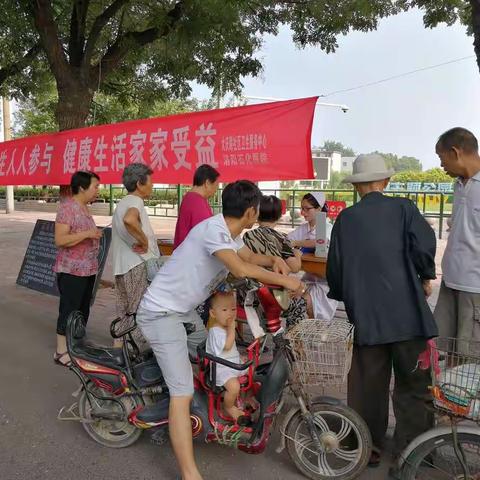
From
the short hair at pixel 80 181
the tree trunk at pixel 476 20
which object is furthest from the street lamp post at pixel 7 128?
the tree trunk at pixel 476 20

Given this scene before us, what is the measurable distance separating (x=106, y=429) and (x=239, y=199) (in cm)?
172

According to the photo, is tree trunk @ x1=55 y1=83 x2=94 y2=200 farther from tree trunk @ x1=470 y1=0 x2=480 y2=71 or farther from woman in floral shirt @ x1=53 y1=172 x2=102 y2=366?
tree trunk @ x1=470 y1=0 x2=480 y2=71

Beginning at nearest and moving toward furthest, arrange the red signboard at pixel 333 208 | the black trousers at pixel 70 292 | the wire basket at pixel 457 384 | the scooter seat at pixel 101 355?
the wire basket at pixel 457 384, the scooter seat at pixel 101 355, the black trousers at pixel 70 292, the red signboard at pixel 333 208

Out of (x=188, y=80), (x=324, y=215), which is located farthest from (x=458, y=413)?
(x=188, y=80)

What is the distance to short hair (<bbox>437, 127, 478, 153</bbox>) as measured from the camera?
8.93 ft

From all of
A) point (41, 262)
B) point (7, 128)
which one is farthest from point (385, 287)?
point (7, 128)

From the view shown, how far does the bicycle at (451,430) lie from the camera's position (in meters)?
2.13

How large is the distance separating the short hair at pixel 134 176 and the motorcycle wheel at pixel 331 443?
88.4 inches

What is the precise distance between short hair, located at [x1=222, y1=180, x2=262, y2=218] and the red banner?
1608 mm

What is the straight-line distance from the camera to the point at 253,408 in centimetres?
275

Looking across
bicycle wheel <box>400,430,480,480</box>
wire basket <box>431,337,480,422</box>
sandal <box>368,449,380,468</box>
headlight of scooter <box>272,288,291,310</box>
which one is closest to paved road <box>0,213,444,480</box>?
sandal <box>368,449,380,468</box>

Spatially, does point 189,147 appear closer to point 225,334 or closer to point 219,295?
point 219,295

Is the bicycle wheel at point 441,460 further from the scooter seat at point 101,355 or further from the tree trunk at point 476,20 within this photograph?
the tree trunk at point 476,20

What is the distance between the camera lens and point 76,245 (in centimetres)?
427
